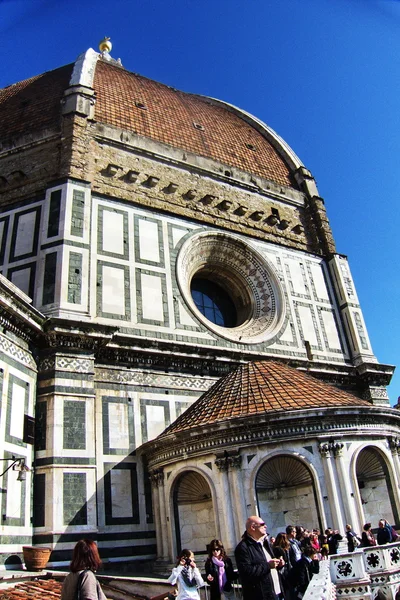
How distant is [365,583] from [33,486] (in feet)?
25.0

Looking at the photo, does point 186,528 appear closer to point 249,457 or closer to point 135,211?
point 249,457

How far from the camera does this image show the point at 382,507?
1355cm

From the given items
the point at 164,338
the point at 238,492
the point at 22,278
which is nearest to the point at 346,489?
the point at 238,492

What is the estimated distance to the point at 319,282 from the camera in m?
21.5

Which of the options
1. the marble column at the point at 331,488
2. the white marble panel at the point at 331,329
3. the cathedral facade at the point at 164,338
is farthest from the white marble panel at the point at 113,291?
the white marble panel at the point at 331,329

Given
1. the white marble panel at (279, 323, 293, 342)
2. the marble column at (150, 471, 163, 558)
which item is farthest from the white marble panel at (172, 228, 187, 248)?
the marble column at (150, 471, 163, 558)

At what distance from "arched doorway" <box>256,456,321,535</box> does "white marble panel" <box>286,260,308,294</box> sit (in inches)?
346

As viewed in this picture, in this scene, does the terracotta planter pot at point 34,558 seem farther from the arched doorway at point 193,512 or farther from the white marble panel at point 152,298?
the white marble panel at point 152,298

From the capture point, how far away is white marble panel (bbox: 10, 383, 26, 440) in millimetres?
12201

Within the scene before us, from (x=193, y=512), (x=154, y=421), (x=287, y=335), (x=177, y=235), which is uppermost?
(x=177, y=235)

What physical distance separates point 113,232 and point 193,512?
871cm

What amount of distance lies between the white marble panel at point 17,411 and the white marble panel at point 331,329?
11.6m

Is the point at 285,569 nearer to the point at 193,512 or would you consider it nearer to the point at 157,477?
the point at 193,512

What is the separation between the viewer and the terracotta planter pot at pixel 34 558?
37.4 feet
